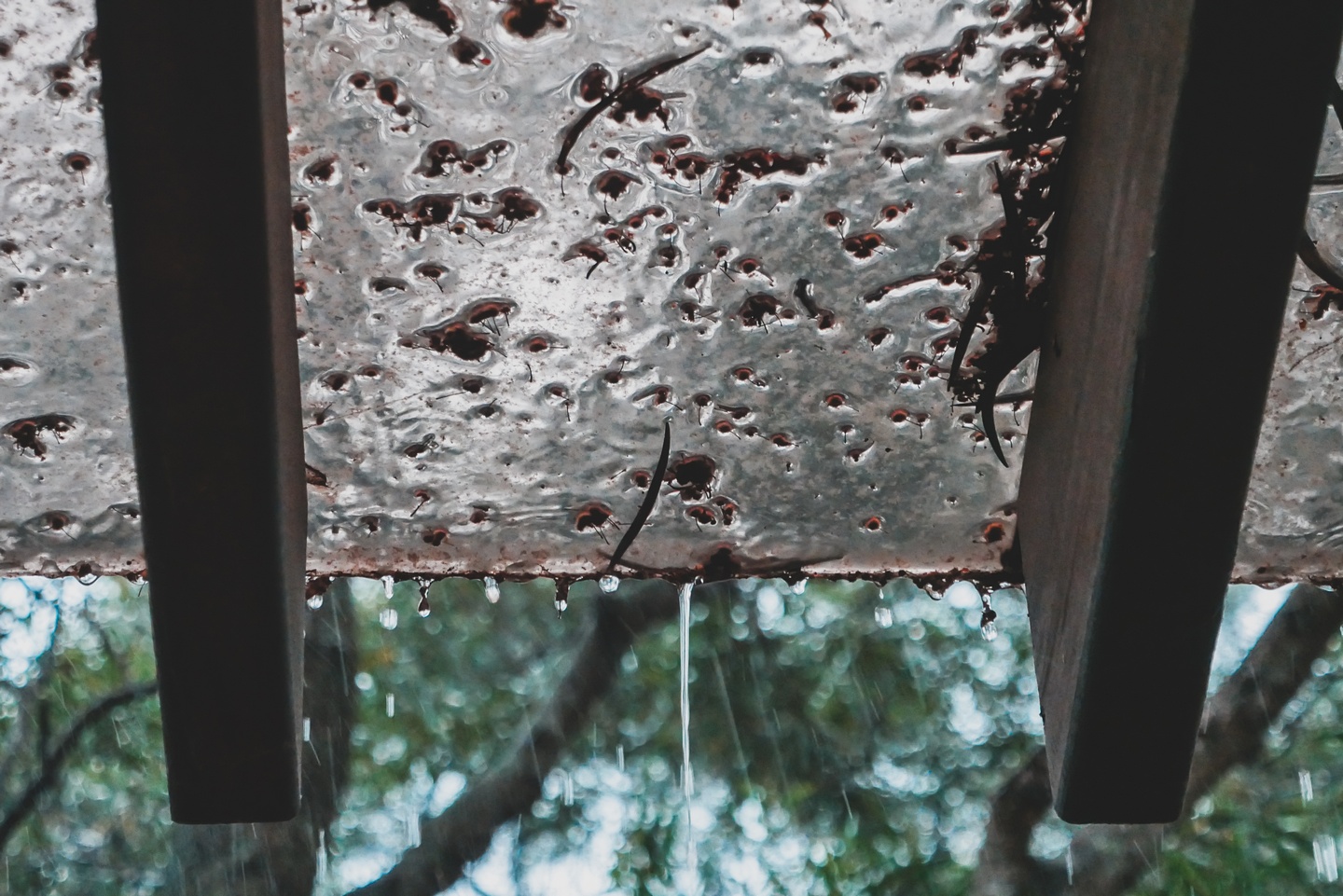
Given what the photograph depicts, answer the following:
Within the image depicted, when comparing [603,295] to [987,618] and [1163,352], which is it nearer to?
[1163,352]

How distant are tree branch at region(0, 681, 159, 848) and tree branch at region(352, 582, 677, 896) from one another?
5.55 ft

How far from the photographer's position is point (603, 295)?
105 cm

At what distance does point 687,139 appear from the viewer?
0.97m

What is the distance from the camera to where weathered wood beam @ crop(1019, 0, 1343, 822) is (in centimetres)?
56

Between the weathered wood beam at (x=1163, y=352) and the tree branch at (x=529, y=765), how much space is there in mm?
4756

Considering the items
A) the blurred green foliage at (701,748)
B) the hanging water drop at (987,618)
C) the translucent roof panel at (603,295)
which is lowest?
the blurred green foliage at (701,748)

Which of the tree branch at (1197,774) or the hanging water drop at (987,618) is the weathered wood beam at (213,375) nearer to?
the hanging water drop at (987,618)

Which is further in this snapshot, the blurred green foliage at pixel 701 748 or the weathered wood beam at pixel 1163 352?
the blurred green foliage at pixel 701 748

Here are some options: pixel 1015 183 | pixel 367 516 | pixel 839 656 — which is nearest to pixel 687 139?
pixel 1015 183

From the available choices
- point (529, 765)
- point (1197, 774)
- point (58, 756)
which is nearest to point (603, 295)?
point (1197, 774)

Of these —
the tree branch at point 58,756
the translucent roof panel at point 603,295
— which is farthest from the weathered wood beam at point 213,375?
the tree branch at point 58,756

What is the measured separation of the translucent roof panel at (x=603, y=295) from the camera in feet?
3.07

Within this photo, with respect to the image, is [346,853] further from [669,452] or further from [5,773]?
[669,452]

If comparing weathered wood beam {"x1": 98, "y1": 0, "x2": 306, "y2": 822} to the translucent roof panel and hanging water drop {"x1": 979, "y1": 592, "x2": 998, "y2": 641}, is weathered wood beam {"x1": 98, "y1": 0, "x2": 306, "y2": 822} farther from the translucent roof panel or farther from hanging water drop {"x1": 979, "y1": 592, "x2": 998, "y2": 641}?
hanging water drop {"x1": 979, "y1": 592, "x2": 998, "y2": 641}
